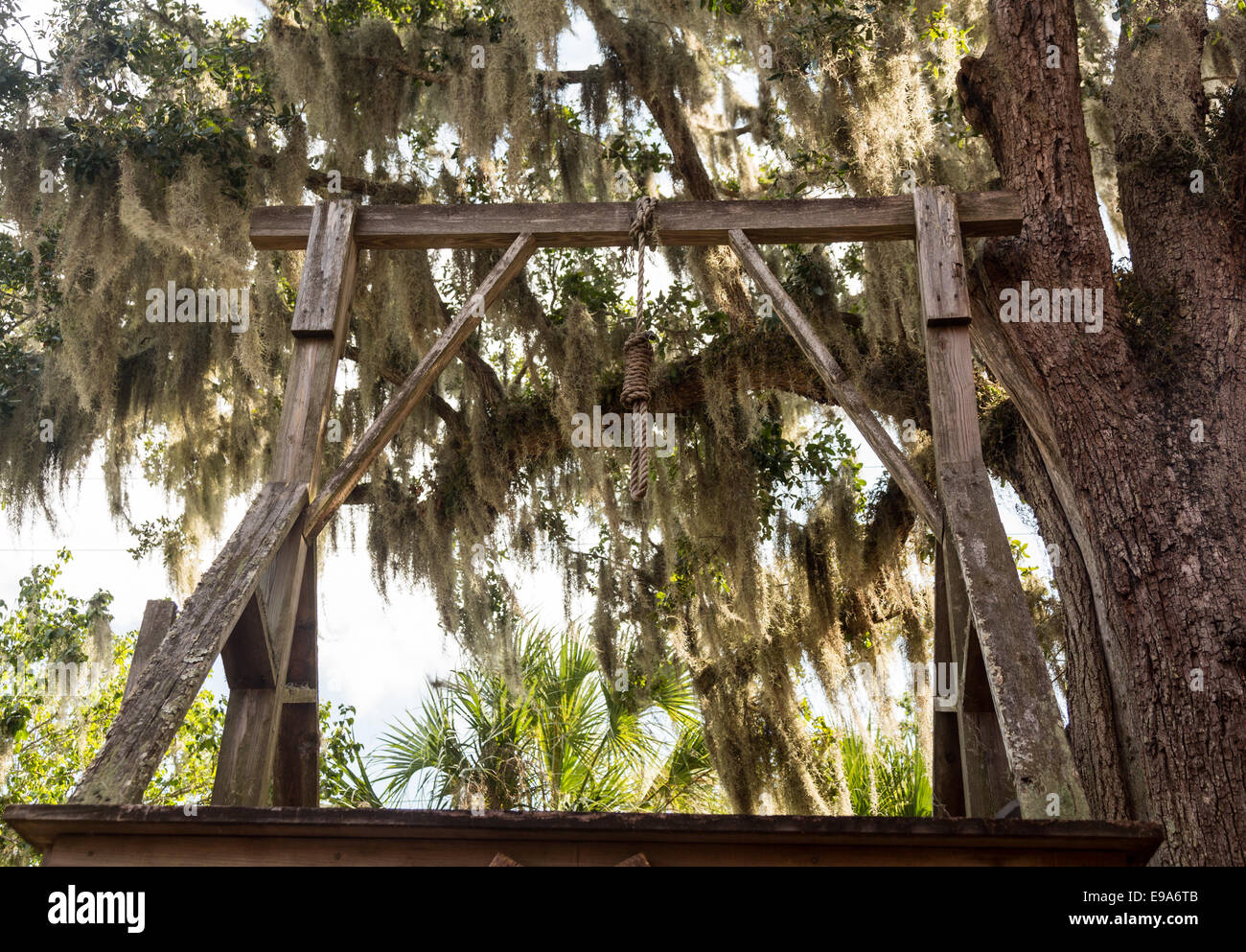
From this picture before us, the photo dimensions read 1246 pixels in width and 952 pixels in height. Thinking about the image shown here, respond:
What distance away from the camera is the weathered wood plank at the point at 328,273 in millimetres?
3688

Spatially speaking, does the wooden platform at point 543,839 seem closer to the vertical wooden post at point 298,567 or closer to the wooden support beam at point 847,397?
the vertical wooden post at point 298,567

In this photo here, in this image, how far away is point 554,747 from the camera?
8.94 m

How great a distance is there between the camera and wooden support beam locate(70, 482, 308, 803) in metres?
2.57

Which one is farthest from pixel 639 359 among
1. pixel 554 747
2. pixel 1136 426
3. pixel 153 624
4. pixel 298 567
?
pixel 554 747

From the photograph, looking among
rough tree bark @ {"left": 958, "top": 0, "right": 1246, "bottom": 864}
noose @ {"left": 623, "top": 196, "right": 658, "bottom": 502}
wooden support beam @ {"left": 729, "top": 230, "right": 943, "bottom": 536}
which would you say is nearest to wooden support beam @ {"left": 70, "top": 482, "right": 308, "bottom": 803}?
noose @ {"left": 623, "top": 196, "right": 658, "bottom": 502}

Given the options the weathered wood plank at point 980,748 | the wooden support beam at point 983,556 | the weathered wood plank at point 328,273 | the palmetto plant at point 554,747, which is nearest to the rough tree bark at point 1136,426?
the weathered wood plank at point 980,748

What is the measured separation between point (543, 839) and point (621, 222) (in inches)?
87.5

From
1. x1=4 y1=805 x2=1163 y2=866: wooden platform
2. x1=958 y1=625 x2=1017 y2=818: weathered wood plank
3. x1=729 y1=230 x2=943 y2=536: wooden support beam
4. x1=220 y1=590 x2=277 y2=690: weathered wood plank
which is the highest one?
x1=729 y1=230 x2=943 y2=536: wooden support beam

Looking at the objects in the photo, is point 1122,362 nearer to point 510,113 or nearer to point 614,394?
point 614,394

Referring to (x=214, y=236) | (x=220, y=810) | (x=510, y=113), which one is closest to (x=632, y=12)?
(x=510, y=113)

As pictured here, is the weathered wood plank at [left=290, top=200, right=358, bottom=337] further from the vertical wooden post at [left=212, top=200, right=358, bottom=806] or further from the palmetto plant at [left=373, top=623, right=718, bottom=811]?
the palmetto plant at [left=373, top=623, right=718, bottom=811]

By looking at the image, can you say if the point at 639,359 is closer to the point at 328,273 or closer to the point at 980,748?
the point at 328,273

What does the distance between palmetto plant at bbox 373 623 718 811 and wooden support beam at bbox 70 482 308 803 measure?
539 cm

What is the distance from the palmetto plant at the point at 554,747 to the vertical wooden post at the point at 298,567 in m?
4.89
